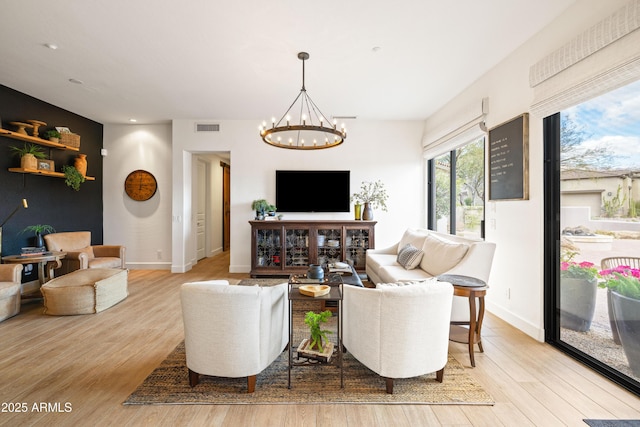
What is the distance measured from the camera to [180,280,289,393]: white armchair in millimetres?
1846

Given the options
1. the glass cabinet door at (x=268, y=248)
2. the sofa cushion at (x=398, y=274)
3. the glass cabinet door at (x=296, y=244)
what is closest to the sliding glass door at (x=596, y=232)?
the sofa cushion at (x=398, y=274)

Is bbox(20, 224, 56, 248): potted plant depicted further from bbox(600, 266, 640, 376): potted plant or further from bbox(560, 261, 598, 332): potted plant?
bbox(600, 266, 640, 376): potted plant

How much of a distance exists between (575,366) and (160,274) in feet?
18.9

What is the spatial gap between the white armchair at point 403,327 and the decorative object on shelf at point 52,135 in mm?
5197

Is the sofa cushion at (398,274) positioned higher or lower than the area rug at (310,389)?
higher

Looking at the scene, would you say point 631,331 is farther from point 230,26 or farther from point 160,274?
point 160,274

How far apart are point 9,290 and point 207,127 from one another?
352 centimetres

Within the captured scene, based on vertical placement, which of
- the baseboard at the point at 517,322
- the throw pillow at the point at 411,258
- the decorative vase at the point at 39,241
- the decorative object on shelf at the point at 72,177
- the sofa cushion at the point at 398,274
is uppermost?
the decorative object on shelf at the point at 72,177

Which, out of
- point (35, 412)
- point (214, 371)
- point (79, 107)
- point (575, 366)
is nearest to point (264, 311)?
point (214, 371)

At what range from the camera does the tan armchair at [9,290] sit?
3143mm

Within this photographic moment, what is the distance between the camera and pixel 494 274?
3.45 metres

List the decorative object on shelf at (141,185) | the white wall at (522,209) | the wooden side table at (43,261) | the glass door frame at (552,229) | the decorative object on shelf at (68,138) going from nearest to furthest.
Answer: the white wall at (522,209) < the glass door frame at (552,229) < the wooden side table at (43,261) < the decorative object on shelf at (68,138) < the decorative object on shelf at (141,185)

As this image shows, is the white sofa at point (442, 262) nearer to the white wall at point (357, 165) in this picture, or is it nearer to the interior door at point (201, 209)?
the white wall at point (357, 165)

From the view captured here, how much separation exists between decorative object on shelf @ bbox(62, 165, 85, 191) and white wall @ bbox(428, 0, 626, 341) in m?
6.08
